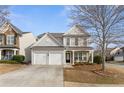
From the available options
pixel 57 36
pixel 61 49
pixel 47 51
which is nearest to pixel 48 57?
pixel 47 51

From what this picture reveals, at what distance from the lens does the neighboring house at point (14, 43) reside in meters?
40.8

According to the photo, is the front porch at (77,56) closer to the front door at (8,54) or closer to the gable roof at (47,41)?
the gable roof at (47,41)

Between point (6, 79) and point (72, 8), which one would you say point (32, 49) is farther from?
point (6, 79)

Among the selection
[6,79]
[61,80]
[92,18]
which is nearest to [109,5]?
[92,18]

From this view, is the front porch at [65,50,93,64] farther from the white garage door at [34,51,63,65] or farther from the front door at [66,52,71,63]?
the white garage door at [34,51,63,65]

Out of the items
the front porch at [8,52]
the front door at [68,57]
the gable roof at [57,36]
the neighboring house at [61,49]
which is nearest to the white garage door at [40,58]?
the neighboring house at [61,49]

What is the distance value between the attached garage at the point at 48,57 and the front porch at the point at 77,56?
3459 millimetres

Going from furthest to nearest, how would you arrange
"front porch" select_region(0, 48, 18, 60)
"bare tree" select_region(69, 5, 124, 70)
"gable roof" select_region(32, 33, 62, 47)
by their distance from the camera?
"front porch" select_region(0, 48, 18, 60) < "gable roof" select_region(32, 33, 62, 47) < "bare tree" select_region(69, 5, 124, 70)

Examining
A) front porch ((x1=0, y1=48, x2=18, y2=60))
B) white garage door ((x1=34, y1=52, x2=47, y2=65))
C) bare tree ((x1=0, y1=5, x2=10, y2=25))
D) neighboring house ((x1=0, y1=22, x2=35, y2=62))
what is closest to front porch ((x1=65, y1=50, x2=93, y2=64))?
white garage door ((x1=34, y1=52, x2=47, y2=65))

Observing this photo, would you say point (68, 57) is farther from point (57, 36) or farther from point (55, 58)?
point (55, 58)

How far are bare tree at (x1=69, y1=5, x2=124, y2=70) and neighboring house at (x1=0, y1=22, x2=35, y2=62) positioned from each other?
37.7 ft

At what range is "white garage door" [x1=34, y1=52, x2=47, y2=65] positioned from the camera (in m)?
38.2

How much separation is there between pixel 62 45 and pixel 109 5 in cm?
1268

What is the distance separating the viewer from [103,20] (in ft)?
99.5
